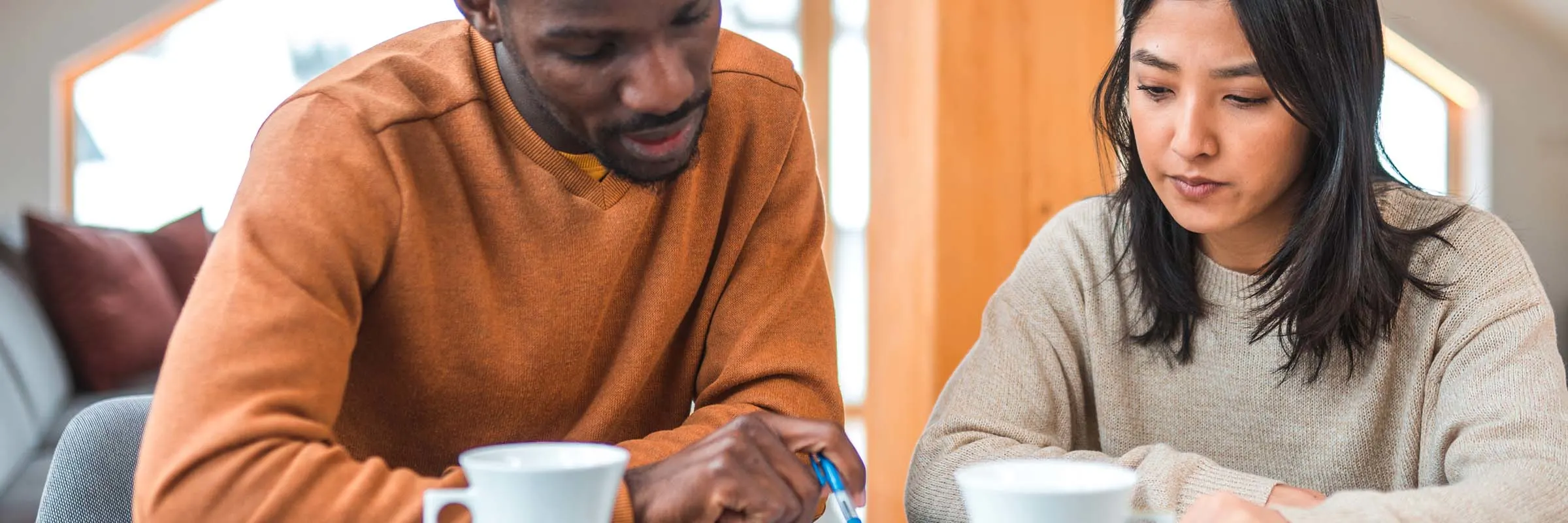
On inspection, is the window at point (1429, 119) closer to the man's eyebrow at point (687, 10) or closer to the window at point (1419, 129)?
the window at point (1419, 129)

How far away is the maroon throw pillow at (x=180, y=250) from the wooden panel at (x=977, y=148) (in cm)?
244

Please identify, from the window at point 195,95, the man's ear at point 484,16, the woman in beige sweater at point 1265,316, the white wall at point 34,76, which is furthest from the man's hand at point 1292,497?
the white wall at point 34,76

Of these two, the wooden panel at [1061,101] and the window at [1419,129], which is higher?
the wooden panel at [1061,101]

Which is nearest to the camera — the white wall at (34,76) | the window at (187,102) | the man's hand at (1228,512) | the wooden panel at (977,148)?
the man's hand at (1228,512)

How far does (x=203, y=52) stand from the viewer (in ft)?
15.3

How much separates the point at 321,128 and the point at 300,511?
31 cm

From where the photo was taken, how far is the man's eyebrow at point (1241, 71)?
3.49ft

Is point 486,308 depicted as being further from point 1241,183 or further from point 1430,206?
point 1430,206

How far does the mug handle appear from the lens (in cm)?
67

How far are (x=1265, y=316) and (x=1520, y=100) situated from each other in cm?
451

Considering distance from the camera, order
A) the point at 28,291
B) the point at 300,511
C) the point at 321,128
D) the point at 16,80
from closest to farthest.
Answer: the point at 300,511 < the point at 321,128 < the point at 28,291 < the point at 16,80

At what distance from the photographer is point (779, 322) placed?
1.16 meters

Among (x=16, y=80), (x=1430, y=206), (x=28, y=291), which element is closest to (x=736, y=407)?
(x=1430, y=206)

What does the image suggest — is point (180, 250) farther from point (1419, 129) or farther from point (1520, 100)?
point (1520, 100)
